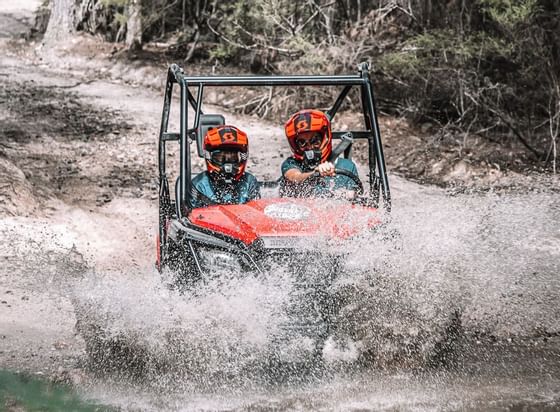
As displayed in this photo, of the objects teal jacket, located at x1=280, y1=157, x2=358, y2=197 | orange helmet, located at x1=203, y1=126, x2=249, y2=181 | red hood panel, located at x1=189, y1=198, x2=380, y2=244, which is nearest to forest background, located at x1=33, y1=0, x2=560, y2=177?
teal jacket, located at x1=280, y1=157, x2=358, y2=197

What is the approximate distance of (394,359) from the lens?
16.4ft

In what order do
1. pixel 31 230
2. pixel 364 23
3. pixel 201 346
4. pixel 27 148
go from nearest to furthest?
pixel 201 346, pixel 31 230, pixel 27 148, pixel 364 23

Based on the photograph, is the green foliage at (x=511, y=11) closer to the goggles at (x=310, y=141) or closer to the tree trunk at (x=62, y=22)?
the goggles at (x=310, y=141)

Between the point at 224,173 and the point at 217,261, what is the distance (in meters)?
1.10

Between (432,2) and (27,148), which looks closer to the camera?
(27,148)

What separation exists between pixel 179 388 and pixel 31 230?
3214 mm

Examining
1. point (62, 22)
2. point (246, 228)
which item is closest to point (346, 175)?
point (246, 228)

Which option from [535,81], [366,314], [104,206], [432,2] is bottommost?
[104,206]

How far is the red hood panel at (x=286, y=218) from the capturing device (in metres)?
4.96

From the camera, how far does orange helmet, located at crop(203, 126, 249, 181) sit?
5.67 m

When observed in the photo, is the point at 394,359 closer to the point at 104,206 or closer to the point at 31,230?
the point at 31,230

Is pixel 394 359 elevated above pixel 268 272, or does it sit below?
below

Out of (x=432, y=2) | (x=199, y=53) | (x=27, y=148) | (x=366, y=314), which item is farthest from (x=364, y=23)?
(x=366, y=314)

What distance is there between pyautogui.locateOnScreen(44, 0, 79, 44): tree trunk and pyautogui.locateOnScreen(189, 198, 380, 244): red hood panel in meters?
13.2
